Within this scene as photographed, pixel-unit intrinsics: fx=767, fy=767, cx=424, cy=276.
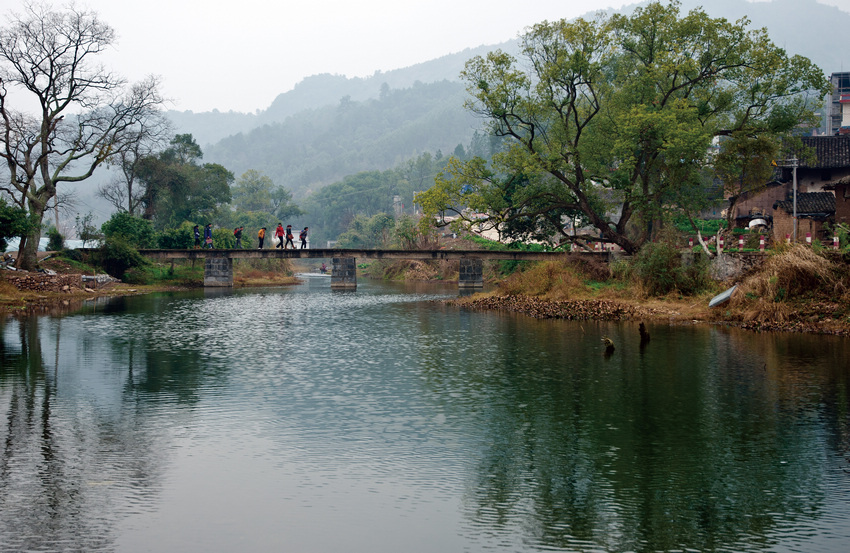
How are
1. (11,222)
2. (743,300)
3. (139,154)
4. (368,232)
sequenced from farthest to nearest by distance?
(368,232) → (139,154) → (11,222) → (743,300)

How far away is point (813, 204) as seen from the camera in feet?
190

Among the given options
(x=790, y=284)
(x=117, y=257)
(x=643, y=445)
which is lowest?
(x=643, y=445)

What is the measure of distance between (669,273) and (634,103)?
640 inches

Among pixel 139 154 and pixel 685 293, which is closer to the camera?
pixel 685 293

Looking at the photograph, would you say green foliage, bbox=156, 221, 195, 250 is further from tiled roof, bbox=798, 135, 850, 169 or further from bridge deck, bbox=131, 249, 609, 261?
tiled roof, bbox=798, 135, 850, 169

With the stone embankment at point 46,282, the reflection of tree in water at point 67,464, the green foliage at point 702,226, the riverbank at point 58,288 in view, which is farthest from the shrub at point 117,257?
the green foliage at point 702,226

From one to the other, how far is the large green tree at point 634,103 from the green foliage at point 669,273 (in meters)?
8.56

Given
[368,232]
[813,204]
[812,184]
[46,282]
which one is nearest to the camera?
[46,282]

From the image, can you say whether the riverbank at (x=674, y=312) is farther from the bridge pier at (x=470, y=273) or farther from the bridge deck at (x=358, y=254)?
the bridge pier at (x=470, y=273)

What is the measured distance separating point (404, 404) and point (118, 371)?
8719mm

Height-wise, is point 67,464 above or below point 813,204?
below

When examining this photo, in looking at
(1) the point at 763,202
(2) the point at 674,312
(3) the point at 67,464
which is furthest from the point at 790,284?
(1) the point at 763,202

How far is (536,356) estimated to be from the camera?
23.7m

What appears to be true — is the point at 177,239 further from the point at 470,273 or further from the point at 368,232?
the point at 368,232
